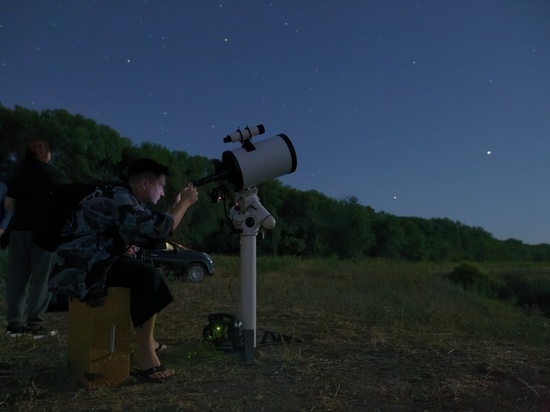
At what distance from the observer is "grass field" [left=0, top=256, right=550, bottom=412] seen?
3154mm

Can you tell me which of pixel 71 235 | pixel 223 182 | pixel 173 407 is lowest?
pixel 173 407

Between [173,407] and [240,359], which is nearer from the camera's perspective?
[173,407]

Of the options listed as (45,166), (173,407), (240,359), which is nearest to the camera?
(173,407)

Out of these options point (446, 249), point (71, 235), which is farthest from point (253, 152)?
point (446, 249)

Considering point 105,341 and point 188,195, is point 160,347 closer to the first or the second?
point 105,341

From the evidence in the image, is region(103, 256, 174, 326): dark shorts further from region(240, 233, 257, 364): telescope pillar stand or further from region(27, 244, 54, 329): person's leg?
region(27, 244, 54, 329): person's leg

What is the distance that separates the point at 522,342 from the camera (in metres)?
5.07

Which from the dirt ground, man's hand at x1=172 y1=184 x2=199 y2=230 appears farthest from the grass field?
man's hand at x1=172 y1=184 x2=199 y2=230

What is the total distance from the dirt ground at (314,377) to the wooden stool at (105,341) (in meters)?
0.09

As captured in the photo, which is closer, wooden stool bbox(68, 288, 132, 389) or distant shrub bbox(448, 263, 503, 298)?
wooden stool bbox(68, 288, 132, 389)

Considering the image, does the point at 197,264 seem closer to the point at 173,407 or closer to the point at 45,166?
the point at 45,166

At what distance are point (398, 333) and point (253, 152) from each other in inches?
98.3

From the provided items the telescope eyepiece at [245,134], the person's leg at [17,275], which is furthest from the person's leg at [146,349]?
the person's leg at [17,275]

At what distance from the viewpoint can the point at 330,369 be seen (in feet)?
12.7
